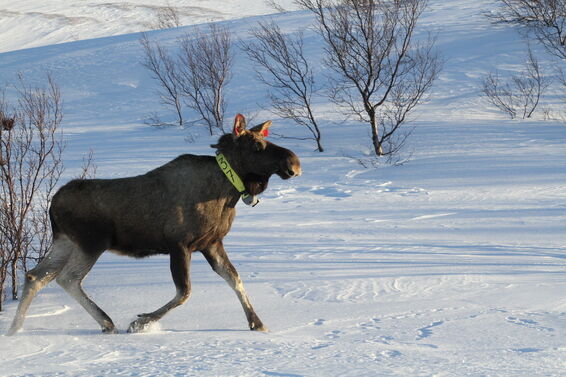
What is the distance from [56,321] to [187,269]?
Result: 162cm

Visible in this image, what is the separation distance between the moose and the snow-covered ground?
39 centimetres

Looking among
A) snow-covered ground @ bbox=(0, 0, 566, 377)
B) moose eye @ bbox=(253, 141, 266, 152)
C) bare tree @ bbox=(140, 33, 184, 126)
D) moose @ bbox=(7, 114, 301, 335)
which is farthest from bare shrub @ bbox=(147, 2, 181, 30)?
moose eye @ bbox=(253, 141, 266, 152)

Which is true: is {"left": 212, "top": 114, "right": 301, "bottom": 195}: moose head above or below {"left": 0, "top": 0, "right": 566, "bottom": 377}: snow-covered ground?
above

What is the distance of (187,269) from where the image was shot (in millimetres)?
5781

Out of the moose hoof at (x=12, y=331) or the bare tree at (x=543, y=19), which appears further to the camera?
the bare tree at (x=543, y=19)

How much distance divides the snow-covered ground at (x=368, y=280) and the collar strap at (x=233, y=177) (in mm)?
1115

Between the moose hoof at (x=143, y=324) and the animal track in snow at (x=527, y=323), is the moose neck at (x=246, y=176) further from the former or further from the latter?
the animal track in snow at (x=527, y=323)

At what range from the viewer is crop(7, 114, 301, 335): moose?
19.0 feet

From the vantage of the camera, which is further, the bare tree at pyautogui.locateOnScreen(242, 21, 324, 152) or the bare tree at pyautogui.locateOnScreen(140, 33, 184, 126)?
the bare tree at pyautogui.locateOnScreen(140, 33, 184, 126)

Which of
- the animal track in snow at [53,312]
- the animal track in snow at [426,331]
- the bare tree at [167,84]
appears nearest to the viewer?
the animal track in snow at [426,331]

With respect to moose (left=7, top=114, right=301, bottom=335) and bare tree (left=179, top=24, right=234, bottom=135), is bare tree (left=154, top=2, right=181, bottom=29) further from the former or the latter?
moose (left=7, top=114, right=301, bottom=335)

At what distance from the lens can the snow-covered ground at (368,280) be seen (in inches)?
182

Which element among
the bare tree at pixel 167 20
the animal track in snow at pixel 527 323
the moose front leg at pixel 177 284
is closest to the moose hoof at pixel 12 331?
the moose front leg at pixel 177 284

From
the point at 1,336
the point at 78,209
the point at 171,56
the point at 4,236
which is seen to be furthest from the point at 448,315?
the point at 171,56
